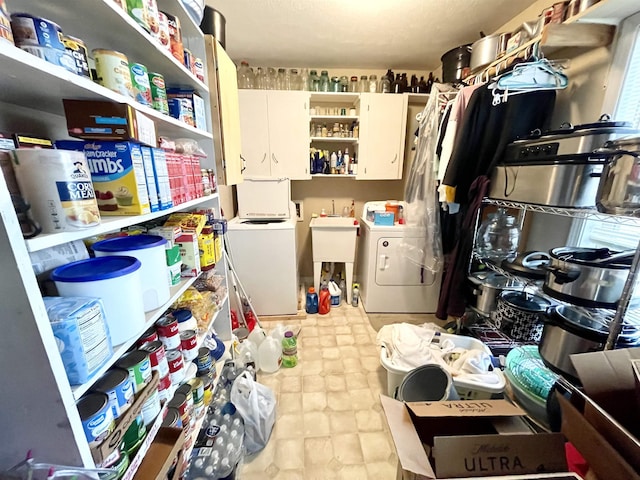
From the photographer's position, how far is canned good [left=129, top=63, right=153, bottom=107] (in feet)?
2.44

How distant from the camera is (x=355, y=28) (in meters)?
1.85

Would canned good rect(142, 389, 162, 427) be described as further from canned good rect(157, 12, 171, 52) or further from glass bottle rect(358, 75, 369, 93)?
glass bottle rect(358, 75, 369, 93)

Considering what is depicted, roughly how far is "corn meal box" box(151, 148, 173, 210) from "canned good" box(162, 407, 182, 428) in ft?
2.36

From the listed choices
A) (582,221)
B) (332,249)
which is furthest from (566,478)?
(332,249)

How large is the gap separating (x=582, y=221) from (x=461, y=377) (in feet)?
3.58

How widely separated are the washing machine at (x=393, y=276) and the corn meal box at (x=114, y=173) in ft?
6.13

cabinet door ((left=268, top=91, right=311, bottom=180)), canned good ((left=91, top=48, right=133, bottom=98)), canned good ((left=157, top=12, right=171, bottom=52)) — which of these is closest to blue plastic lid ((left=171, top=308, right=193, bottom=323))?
canned good ((left=91, top=48, right=133, bottom=98))

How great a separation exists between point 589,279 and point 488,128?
0.98 meters

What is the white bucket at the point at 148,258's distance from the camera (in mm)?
741

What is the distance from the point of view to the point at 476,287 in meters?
1.67

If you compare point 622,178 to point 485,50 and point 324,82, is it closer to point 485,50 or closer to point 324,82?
point 485,50

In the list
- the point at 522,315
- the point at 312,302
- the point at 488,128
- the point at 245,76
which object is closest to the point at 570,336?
the point at 522,315

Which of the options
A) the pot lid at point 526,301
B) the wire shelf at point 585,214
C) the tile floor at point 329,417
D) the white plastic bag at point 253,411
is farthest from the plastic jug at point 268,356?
the wire shelf at point 585,214

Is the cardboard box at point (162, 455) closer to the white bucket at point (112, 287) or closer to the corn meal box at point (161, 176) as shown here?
the white bucket at point (112, 287)
